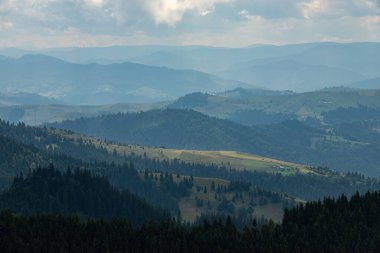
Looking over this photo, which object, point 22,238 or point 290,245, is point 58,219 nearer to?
point 22,238

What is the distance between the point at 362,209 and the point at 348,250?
3518 cm

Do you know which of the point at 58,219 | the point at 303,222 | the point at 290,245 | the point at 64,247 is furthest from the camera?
the point at 303,222

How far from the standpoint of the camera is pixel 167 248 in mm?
161000

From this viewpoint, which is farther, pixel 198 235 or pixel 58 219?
pixel 58 219

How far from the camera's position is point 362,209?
639 ft

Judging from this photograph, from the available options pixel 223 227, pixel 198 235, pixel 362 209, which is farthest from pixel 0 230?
pixel 362 209

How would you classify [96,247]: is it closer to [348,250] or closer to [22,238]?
[22,238]

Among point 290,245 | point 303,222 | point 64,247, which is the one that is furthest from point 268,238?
point 64,247

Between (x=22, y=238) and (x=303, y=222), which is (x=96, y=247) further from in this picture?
(x=303, y=222)

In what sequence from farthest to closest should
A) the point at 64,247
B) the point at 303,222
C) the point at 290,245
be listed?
the point at 303,222
the point at 290,245
the point at 64,247

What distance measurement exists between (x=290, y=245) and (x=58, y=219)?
208 ft

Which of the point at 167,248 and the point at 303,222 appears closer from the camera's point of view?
the point at 167,248

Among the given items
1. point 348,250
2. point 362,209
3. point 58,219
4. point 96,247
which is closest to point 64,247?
point 96,247

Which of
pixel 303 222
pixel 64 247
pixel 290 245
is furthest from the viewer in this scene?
pixel 303 222
